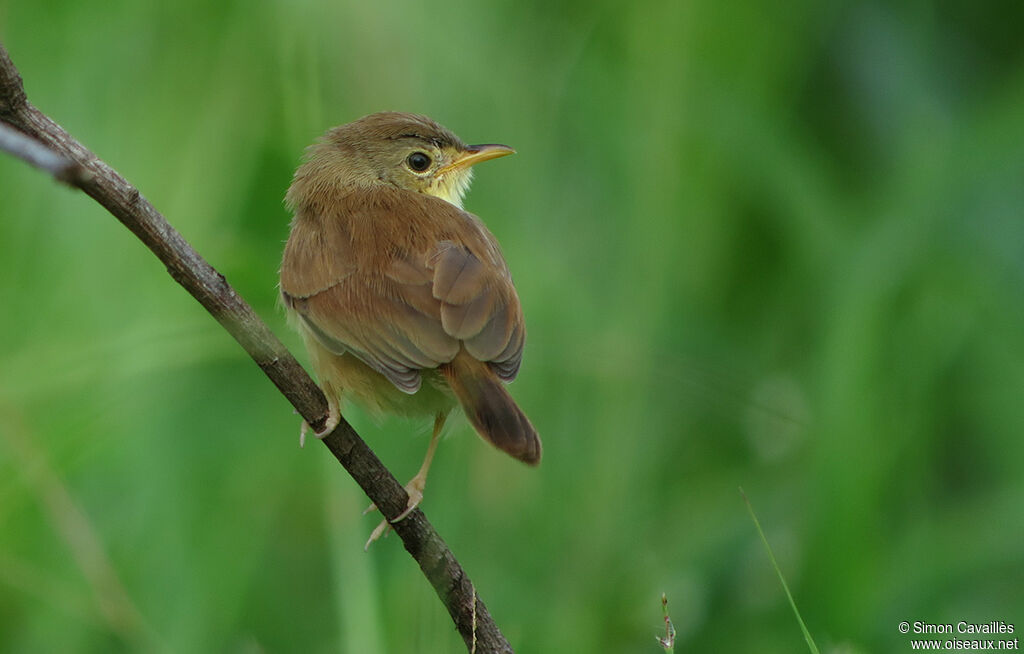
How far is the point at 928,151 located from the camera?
464cm

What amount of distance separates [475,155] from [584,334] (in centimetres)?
85

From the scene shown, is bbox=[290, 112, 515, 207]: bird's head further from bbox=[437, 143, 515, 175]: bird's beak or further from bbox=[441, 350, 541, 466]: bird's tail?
bbox=[441, 350, 541, 466]: bird's tail

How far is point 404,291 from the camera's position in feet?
9.84

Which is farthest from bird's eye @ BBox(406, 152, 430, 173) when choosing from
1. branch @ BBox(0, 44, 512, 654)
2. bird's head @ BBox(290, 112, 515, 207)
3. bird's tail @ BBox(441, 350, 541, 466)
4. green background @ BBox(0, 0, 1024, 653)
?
branch @ BBox(0, 44, 512, 654)

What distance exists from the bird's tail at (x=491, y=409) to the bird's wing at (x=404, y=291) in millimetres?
37

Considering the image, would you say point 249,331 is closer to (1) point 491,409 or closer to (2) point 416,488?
(1) point 491,409

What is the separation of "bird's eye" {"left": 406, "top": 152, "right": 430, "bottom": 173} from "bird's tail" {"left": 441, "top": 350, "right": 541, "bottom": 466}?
3.37 ft

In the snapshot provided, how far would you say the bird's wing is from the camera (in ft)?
9.41

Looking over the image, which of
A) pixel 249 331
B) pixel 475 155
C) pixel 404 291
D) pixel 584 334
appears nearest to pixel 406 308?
pixel 404 291

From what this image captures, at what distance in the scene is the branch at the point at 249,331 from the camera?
187cm

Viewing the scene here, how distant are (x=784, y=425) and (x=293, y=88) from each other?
78.5 inches

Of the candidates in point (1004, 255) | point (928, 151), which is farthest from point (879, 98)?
point (1004, 255)

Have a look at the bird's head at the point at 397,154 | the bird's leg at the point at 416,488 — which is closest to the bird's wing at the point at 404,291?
the bird's leg at the point at 416,488

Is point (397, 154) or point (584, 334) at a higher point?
point (397, 154)
